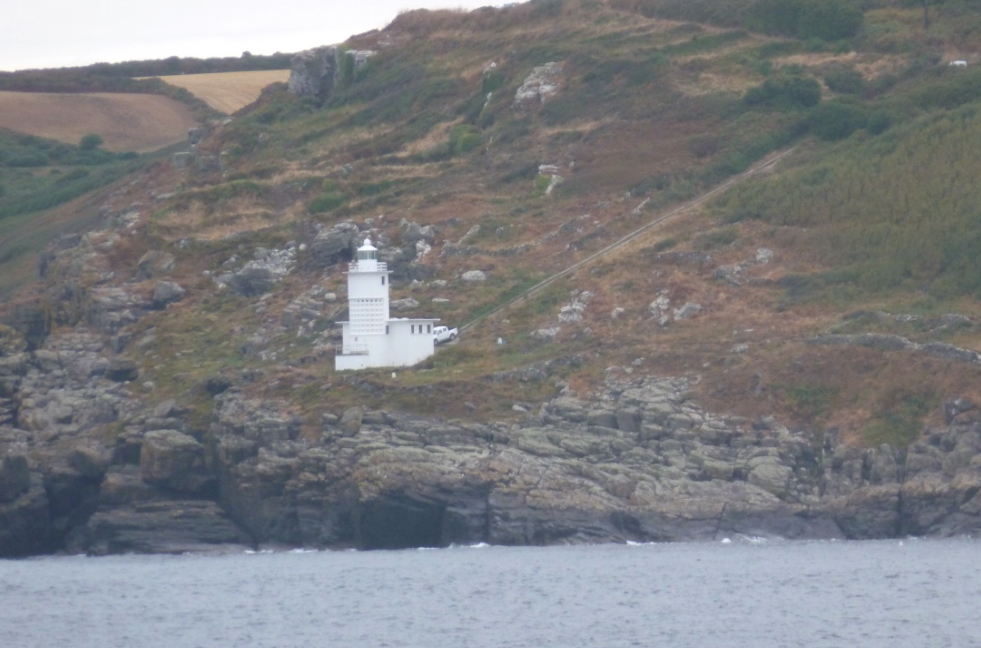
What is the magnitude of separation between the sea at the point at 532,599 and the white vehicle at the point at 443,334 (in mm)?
13420

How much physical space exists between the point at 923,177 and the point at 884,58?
680 inches

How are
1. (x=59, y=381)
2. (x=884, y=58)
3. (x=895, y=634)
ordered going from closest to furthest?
(x=895, y=634)
(x=59, y=381)
(x=884, y=58)

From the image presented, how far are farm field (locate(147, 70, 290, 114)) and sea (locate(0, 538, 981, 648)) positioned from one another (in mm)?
92672

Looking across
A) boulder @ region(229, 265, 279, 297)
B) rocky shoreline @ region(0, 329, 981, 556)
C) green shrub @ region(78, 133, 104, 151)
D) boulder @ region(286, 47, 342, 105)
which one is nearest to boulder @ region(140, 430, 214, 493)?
rocky shoreline @ region(0, 329, 981, 556)

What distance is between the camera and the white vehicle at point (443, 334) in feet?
235

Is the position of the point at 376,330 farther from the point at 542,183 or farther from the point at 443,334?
the point at 542,183

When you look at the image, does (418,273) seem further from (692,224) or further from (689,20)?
(689,20)

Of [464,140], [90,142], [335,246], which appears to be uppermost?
[464,140]

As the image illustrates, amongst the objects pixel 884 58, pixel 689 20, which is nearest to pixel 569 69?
pixel 689 20

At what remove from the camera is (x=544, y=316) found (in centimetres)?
7281

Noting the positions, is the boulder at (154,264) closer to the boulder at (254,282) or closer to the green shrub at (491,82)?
the boulder at (254,282)

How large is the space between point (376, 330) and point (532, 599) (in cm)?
2333

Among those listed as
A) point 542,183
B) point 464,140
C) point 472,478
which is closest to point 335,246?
point 542,183

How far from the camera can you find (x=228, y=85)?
512 ft
